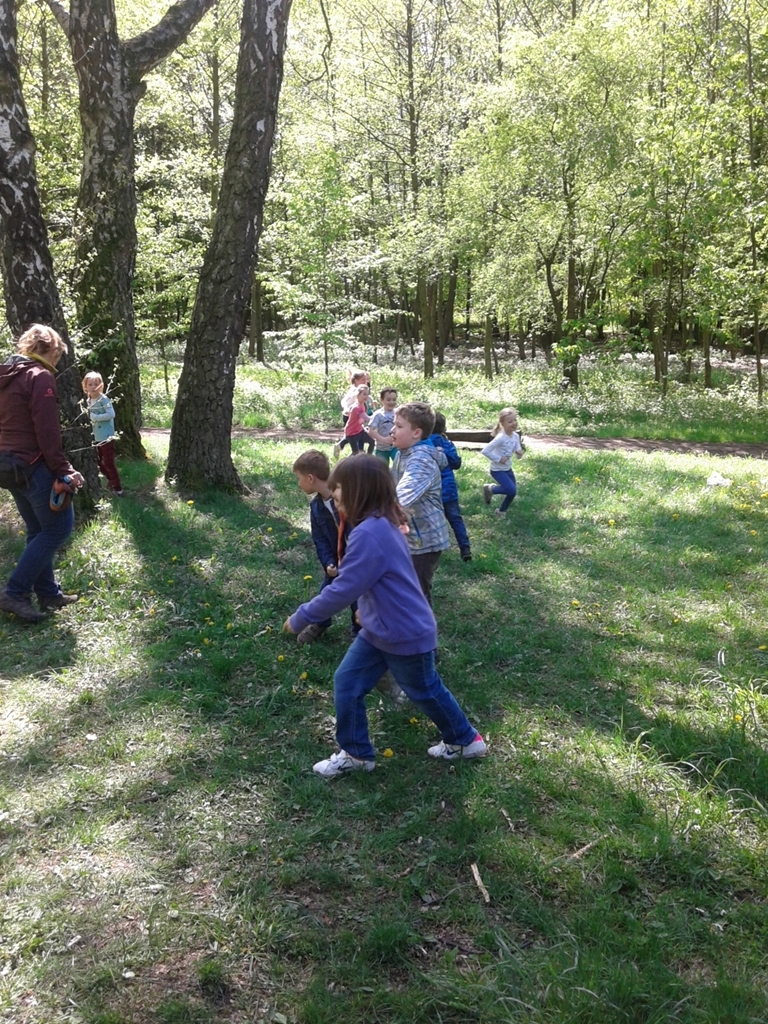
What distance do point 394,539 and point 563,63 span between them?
60.8ft

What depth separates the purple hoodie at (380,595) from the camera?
3312mm

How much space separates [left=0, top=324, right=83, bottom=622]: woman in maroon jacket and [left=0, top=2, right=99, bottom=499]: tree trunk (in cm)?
142

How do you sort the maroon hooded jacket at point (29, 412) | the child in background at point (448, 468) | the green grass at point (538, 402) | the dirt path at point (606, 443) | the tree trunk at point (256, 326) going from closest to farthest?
the maroon hooded jacket at point (29, 412), the child in background at point (448, 468), the dirt path at point (606, 443), the green grass at point (538, 402), the tree trunk at point (256, 326)

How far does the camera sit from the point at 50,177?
44.8 ft

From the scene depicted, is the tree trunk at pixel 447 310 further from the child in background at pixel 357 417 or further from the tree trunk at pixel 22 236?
the tree trunk at pixel 22 236

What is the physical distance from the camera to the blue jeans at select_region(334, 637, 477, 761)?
3531 millimetres

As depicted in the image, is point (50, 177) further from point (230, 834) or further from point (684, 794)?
point (684, 794)

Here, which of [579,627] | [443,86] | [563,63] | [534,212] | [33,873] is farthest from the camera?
[443,86]

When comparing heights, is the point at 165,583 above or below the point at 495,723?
above

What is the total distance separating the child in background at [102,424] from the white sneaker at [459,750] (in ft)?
17.9

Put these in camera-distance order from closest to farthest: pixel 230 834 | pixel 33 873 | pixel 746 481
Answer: pixel 33 873 → pixel 230 834 → pixel 746 481

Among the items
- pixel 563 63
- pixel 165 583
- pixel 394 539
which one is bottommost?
pixel 165 583

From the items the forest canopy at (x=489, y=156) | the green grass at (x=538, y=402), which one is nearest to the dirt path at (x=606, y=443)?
the green grass at (x=538, y=402)

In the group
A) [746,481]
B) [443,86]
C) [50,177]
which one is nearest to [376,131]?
[443,86]
